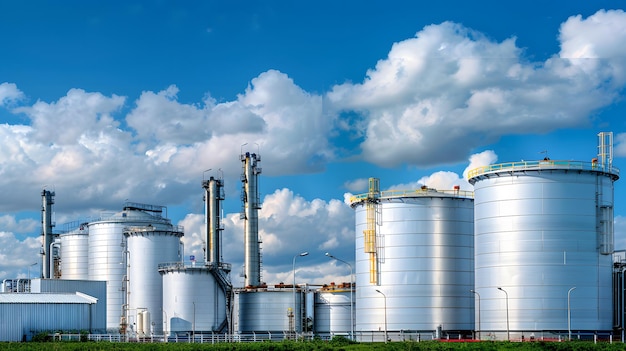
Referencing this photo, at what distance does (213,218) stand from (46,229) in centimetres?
3439

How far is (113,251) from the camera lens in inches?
4673

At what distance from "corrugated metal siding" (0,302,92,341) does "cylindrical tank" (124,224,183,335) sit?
13074 mm

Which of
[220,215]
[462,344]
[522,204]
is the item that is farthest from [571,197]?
[220,215]

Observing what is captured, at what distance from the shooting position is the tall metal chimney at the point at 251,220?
334 feet

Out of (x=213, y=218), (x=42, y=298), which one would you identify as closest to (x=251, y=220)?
(x=213, y=218)

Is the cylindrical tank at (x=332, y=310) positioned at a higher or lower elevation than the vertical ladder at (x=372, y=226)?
lower

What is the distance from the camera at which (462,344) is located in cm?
6719

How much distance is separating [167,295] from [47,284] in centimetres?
1886

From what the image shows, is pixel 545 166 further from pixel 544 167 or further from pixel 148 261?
pixel 148 261

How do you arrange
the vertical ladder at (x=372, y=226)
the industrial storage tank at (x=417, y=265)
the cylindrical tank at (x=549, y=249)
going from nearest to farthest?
the cylindrical tank at (x=549, y=249)
the industrial storage tank at (x=417, y=265)
the vertical ladder at (x=372, y=226)

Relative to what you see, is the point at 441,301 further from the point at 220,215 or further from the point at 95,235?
the point at 95,235

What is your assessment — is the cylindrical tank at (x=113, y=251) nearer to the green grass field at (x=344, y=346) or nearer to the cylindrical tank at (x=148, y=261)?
the cylindrical tank at (x=148, y=261)

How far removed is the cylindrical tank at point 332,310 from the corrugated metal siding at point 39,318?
80.5 ft

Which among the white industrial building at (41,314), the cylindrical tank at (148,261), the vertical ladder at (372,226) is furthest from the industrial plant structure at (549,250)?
the cylindrical tank at (148,261)
